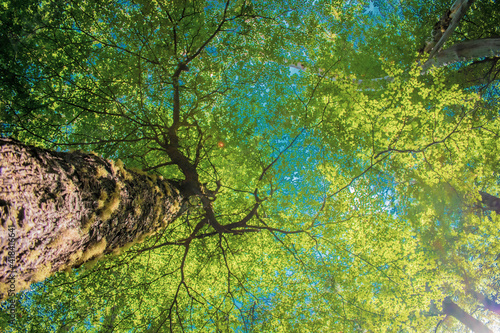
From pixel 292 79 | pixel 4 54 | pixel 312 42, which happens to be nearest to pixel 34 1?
pixel 4 54

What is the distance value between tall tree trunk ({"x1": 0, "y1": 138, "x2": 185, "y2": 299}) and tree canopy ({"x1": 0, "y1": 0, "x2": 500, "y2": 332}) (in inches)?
73.6

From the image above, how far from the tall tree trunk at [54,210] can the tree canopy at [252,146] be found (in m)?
1.87

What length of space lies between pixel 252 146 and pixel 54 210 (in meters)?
4.23

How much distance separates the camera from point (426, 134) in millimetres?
5480

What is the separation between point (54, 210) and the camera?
136 centimetres

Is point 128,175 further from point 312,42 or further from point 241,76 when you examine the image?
point 312,42

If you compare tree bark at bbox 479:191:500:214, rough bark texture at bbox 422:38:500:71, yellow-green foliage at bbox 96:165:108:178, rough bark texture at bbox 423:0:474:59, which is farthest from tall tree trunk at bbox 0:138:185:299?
tree bark at bbox 479:191:500:214

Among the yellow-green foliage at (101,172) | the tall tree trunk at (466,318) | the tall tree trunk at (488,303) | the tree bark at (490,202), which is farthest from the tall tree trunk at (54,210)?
the tall tree trunk at (466,318)

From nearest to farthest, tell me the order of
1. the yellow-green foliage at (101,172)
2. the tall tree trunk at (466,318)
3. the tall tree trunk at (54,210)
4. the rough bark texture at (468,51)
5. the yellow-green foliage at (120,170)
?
the tall tree trunk at (54,210), the yellow-green foliage at (101,172), the yellow-green foliage at (120,170), the rough bark texture at (468,51), the tall tree trunk at (466,318)

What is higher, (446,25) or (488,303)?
(446,25)

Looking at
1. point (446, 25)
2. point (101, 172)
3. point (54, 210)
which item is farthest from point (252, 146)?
point (446, 25)

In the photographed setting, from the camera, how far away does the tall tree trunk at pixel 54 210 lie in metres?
1.15

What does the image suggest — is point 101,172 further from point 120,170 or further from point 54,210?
point 54,210

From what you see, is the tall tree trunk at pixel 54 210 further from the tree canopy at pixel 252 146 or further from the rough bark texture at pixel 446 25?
→ the rough bark texture at pixel 446 25
